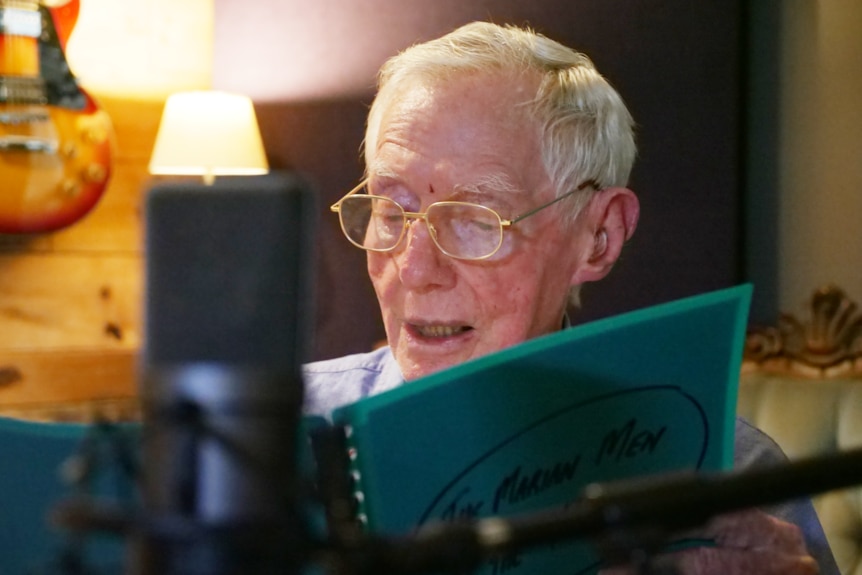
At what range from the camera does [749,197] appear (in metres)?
2.02

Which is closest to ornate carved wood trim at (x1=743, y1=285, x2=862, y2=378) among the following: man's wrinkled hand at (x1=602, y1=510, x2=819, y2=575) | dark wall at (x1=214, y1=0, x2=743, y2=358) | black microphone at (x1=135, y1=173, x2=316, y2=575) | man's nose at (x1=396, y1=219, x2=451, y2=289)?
dark wall at (x1=214, y1=0, x2=743, y2=358)

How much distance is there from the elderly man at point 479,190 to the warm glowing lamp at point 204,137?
150 centimetres

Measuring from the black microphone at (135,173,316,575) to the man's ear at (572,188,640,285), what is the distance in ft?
3.12

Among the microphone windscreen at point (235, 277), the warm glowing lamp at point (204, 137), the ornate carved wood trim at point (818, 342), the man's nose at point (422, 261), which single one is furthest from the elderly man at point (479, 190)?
the warm glowing lamp at point (204, 137)

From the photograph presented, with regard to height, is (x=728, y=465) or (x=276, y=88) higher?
(x=728, y=465)

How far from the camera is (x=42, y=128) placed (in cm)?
252

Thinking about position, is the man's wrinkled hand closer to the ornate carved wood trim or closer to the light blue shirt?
the light blue shirt

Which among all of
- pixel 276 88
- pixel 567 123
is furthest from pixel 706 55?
pixel 276 88

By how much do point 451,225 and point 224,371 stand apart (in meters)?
0.87

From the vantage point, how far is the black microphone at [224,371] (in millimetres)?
261

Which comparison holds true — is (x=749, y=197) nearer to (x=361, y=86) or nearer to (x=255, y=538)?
(x=361, y=86)

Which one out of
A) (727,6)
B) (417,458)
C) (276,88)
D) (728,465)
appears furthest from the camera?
(276,88)

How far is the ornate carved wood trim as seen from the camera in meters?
1.50

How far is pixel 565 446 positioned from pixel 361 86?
2.21 m
